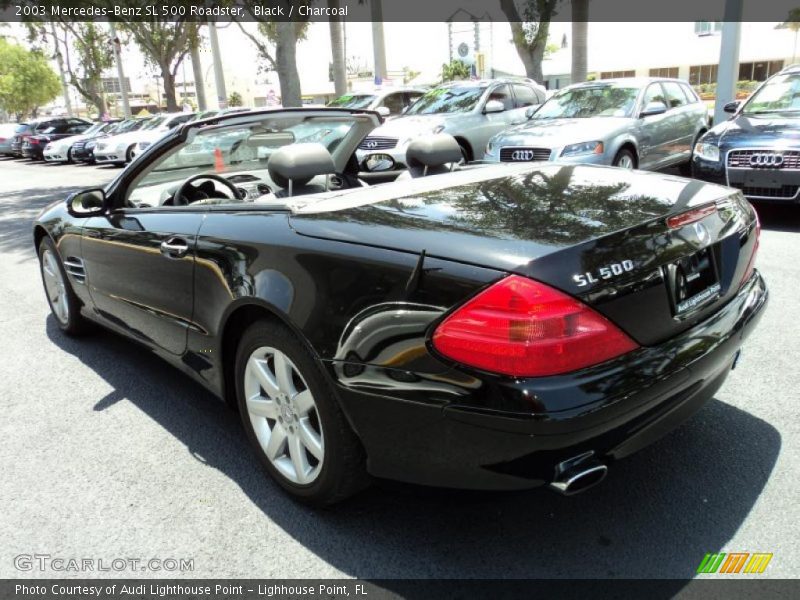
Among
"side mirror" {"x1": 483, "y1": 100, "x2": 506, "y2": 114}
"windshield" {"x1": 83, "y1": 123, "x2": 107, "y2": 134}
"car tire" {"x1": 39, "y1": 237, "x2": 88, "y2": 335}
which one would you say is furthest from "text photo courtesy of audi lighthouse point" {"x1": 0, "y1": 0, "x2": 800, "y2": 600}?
"windshield" {"x1": 83, "y1": 123, "x2": 107, "y2": 134}

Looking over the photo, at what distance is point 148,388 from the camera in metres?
3.86

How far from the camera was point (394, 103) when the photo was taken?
14891 millimetres

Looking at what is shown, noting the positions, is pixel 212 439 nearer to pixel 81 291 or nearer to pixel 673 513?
pixel 81 291

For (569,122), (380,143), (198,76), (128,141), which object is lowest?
(128,141)

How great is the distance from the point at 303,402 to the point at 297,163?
→ 1.23 meters

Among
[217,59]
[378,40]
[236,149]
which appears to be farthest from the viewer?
[217,59]

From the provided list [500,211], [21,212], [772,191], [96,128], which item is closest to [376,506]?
[500,211]

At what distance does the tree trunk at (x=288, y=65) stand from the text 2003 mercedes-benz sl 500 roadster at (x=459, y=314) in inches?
529

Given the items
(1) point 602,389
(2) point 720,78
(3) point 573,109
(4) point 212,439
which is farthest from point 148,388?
(2) point 720,78

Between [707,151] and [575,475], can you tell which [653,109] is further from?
[575,475]

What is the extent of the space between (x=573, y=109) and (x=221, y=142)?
22.9ft

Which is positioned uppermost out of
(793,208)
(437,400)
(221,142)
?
(221,142)

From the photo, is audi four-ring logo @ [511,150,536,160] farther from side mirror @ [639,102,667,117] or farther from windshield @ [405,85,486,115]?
windshield @ [405,85,486,115]

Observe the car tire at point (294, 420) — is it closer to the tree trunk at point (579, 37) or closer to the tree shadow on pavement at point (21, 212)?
the tree shadow on pavement at point (21, 212)
